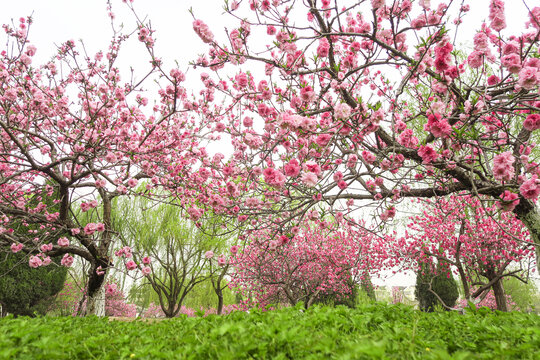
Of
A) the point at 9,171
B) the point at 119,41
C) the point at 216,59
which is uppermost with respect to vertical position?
the point at 119,41

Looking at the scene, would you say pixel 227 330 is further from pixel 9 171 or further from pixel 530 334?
pixel 9 171

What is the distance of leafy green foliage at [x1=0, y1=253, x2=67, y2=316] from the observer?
34.6ft

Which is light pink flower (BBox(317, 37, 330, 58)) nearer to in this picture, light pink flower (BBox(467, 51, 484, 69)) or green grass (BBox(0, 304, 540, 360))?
light pink flower (BBox(467, 51, 484, 69))

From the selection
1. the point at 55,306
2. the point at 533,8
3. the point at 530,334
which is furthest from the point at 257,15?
the point at 55,306

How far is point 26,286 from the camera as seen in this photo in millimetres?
11055

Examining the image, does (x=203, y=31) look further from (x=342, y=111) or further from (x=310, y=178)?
(x=310, y=178)

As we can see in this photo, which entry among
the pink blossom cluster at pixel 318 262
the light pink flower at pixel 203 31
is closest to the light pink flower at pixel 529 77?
the light pink flower at pixel 203 31

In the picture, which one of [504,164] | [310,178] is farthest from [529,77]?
[310,178]

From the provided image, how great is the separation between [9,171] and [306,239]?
9781 mm

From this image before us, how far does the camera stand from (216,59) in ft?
13.0

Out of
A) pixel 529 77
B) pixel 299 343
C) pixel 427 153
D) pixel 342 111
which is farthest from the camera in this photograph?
pixel 427 153

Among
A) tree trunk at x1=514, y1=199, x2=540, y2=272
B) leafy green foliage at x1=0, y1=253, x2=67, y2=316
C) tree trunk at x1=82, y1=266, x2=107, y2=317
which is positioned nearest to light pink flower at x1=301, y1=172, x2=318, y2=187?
tree trunk at x1=514, y1=199, x2=540, y2=272

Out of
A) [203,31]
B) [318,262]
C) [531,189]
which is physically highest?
[203,31]

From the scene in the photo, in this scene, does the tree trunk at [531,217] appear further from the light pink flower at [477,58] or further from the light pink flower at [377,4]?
the light pink flower at [377,4]
